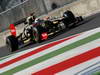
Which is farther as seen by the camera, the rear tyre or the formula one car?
the rear tyre

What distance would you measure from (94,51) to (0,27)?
1087 centimetres

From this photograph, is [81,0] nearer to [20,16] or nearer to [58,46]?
[20,16]

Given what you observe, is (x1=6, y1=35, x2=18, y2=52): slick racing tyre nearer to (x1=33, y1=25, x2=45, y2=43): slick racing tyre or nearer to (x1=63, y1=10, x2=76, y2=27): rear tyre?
(x1=33, y1=25, x2=45, y2=43): slick racing tyre

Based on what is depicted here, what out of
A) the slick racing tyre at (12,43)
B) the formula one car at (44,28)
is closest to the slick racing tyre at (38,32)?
the formula one car at (44,28)

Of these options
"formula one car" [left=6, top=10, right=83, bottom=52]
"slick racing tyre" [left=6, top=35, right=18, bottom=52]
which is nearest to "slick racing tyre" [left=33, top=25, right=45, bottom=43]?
"formula one car" [left=6, top=10, right=83, bottom=52]

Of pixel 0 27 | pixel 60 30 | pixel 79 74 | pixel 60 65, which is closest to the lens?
pixel 79 74

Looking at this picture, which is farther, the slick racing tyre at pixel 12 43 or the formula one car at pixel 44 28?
the slick racing tyre at pixel 12 43

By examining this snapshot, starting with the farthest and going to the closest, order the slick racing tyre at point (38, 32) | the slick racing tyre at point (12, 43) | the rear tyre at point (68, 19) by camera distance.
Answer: the slick racing tyre at point (12, 43), the rear tyre at point (68, 19), the slick racing tyre at point (38, 32)

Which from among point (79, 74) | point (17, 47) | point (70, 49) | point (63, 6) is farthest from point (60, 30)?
point (79, 74)

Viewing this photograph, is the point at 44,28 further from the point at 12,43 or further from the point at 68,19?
the point at 12,43

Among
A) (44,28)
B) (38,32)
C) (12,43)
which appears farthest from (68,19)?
(12,43)

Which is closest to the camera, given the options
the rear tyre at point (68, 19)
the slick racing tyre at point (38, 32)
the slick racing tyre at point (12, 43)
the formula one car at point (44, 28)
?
the slick racing tyre at point (38, 32)

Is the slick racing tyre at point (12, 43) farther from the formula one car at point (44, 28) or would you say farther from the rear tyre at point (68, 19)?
the rear tyre at point (68, 19)

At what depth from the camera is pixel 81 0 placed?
16875 millimetres
